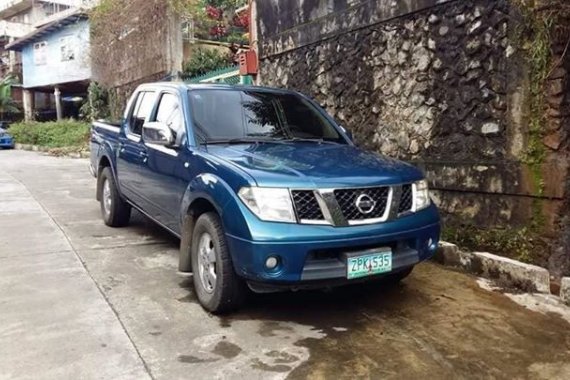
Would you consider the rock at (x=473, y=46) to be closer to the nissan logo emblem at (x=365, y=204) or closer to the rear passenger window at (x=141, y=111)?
the nissan logo emblem at (x=365, y=204)

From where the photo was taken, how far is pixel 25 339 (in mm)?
3467

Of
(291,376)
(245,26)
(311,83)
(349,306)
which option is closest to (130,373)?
(291,376)

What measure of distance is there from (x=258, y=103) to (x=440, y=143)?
2.11m

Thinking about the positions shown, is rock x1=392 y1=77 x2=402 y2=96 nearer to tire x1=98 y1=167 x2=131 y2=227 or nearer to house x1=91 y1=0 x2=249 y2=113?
tire x1=98 y1=167 x2=131 y2=227

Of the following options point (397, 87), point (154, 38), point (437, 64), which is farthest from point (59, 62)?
point (437, 64)

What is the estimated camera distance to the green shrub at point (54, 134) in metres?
21.7

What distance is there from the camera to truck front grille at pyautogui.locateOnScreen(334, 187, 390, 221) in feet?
11.4

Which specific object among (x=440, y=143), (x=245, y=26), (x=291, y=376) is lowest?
(x=291, y=376)

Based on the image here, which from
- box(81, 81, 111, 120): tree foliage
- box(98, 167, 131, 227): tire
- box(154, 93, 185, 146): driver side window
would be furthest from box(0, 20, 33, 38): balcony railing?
box(154, 93, 185, 146): driver side window

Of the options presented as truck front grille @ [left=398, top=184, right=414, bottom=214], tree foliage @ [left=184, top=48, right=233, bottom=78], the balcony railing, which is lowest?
truck front grille @ [left=398, top=184, right=414, bottom=214]

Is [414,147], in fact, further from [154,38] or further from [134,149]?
[154,38]

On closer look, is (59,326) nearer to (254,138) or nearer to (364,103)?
(254,138)

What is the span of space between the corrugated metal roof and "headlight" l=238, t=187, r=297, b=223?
929 inches

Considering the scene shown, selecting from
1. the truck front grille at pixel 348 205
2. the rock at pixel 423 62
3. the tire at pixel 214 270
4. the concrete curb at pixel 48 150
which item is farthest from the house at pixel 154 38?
the truck front grille at pixel 348 205
